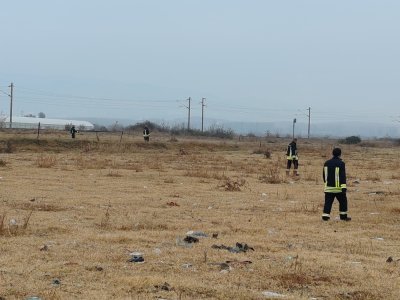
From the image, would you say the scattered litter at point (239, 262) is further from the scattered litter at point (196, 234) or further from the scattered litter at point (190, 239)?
the scattered litter at point (196, 234)

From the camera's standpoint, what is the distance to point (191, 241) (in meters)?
8.70

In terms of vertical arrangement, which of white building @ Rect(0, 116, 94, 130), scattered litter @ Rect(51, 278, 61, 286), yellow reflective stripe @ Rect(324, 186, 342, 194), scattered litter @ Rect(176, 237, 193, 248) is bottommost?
scattered litter @ Rect(51, 278, 61, 286)

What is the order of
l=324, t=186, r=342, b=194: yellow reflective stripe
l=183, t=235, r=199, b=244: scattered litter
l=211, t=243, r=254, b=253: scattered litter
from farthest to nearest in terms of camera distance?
l=324, t=186, r=342, b=194: yellow reflective stripe
l=183, t=235, r=199, b=244: scattered litter
l=211, t=243, r=254, b=253: scattered litter

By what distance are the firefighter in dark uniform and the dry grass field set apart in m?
0.40

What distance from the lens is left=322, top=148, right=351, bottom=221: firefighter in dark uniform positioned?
11.7 meters

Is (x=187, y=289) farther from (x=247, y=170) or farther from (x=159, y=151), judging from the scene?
(x=159, y=151)

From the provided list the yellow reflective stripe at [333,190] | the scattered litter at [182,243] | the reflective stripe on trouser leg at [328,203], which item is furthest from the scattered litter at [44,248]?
the yellow reflective stripe at [333,190]

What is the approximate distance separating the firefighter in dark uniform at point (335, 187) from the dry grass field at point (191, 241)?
15.6 inches

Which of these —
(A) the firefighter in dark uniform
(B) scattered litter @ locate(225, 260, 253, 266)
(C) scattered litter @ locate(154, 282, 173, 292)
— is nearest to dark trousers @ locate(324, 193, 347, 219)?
(A) the firefighter in dark uniform

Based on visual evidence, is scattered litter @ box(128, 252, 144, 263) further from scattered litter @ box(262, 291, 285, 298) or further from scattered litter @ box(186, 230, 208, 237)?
scattered litter @ box(262, 291, 285, 298)

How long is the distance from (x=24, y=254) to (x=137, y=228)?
106 inches

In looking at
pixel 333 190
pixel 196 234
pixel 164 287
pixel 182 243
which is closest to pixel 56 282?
pixel 164 287

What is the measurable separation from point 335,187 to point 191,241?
4349 millimetres

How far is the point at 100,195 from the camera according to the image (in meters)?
14.9
